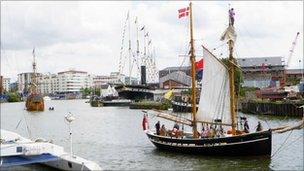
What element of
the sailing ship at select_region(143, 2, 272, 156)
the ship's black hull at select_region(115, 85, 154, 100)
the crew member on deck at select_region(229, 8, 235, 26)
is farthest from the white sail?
the ship's black hull at select_region(115, 85, 154, 100)

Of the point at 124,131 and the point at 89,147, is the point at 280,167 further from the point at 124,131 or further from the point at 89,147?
the point at 124,131

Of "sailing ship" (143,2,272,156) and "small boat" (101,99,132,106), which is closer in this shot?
"sailing ship" (143,2,272,156)

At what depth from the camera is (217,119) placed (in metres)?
45.3

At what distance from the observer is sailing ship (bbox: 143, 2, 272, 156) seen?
41.4 meters

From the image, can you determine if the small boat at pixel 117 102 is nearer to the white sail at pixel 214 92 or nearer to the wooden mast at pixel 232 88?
the white sail at pixel 214 92

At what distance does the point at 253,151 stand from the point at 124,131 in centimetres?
3091

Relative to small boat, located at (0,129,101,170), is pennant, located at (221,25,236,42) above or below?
above

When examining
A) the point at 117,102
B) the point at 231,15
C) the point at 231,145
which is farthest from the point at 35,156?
the point at 117,102

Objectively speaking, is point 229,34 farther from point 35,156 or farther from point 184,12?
point 35,156

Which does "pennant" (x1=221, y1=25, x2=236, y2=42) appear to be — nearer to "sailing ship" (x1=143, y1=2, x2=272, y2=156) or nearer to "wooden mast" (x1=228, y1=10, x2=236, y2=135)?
"sailing ship" (x1=143, y1=2, x2=272, y2=156)

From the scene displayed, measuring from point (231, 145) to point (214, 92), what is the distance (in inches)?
224

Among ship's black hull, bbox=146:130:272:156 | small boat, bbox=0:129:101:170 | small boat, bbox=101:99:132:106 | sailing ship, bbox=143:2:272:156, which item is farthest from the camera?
small boat, bbox=101:99:132:106

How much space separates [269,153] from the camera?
137ft

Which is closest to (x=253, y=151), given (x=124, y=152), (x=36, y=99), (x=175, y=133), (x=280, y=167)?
(x=280, y=167)
